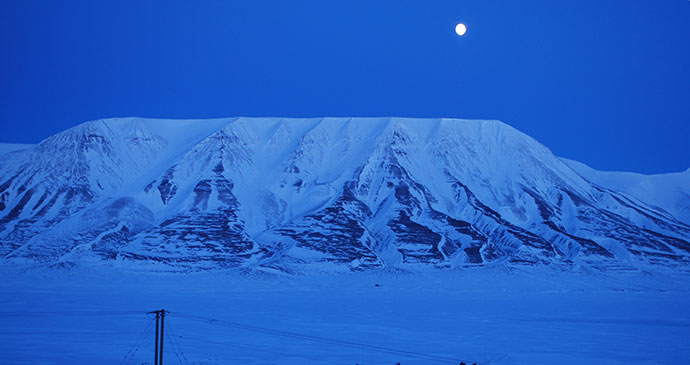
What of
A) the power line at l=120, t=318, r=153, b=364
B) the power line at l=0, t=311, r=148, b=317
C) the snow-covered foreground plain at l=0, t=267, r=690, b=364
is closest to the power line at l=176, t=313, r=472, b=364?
the snow-covered foreground plain at l=0, t=267, r=690, b=364

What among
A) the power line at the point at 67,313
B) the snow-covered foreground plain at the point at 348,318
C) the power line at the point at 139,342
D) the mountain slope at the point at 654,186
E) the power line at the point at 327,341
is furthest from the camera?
the mountain slope at the point at 654,186

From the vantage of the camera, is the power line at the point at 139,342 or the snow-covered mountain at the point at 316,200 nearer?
the power line at the point at 139,342

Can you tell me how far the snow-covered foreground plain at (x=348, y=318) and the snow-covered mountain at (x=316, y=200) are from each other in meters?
8.38

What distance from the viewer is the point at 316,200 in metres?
126

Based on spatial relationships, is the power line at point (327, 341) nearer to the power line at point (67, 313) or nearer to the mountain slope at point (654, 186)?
the power line at point (67, 313)

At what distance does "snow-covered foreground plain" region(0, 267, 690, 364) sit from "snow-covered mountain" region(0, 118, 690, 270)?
8.38 m

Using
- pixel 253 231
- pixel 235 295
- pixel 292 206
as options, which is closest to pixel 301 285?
pixel 235 295

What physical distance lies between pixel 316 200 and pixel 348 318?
7283 cm

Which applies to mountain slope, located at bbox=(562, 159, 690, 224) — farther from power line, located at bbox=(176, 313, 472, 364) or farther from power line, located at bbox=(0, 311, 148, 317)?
power line, located at bbox=(0, 311, 148, 317)

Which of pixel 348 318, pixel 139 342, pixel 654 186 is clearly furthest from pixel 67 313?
pixel 654 186

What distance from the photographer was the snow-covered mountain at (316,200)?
105 meters

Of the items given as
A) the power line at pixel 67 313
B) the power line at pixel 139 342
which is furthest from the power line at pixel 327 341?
the power line at pixel 67 313

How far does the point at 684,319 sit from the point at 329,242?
194ft

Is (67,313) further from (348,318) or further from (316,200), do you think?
(316,200)
